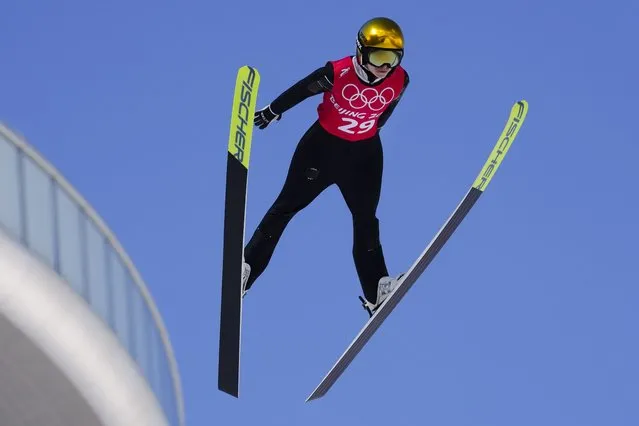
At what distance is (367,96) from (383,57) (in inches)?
22.6

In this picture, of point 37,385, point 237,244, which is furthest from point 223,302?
point 37,385

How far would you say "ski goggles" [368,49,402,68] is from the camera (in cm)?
1099

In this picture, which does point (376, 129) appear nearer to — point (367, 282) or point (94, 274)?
point (367, 282)

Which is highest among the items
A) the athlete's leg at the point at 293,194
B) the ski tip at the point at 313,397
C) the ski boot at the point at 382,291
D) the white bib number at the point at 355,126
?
the white bib number at the point at 355,126

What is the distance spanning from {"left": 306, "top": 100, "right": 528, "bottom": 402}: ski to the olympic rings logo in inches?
68.9

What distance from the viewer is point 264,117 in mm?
11594

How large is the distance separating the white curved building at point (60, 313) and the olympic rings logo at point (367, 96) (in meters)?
2.59

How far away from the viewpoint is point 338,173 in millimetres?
11922

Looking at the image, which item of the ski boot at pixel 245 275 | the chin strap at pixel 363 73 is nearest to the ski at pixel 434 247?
the ski boot at pixel 245 275

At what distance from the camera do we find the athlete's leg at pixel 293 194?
11852 mm

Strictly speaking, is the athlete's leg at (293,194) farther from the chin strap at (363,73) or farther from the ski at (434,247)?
the ski at (434,247)

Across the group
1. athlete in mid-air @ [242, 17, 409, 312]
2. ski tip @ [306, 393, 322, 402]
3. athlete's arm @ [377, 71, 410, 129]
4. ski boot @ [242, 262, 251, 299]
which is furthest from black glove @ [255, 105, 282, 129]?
ski tip @ [306, 393, 322, 402]

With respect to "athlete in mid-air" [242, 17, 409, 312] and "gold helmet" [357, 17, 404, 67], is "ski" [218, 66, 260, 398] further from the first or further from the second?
"gold helmet" [357, 17, 404, 67]

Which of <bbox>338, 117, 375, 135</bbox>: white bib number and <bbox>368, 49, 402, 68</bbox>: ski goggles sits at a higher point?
<bbox>368, 49, 402, 68</bbox>: ski goggles
